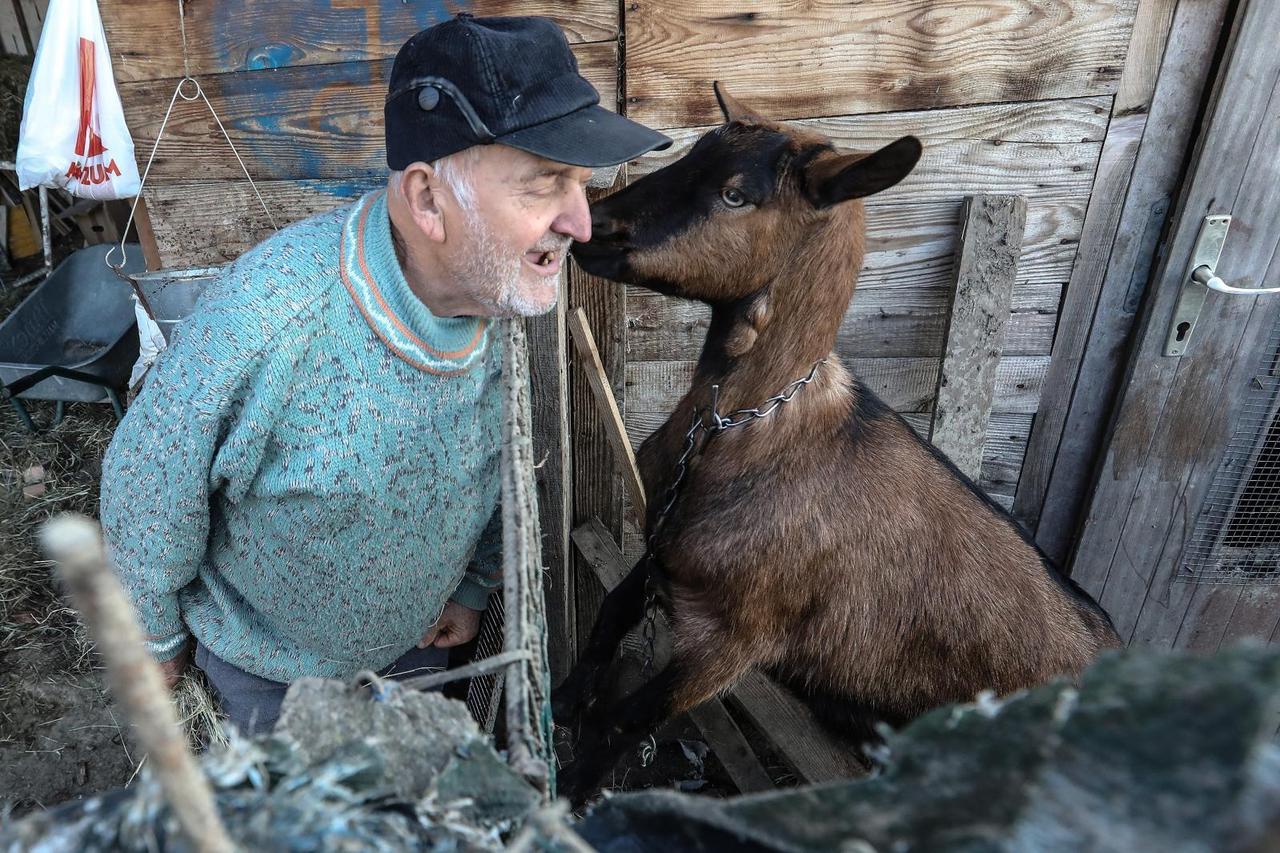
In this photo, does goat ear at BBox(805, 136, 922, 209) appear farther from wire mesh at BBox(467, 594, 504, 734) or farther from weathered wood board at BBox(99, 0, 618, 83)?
wire mesh at BBox(467, 594, 504, 734)

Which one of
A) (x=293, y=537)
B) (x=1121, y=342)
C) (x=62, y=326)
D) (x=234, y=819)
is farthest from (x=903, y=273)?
(x=62, y=326)

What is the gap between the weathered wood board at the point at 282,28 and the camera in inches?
100

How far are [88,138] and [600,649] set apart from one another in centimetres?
266

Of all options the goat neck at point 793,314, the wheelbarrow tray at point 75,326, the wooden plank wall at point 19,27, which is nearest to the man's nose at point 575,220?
the goat neck at point 793,314

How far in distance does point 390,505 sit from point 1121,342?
2.78 m

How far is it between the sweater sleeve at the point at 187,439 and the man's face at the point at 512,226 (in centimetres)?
45

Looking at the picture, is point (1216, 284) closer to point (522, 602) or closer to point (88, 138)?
point (522, 602)

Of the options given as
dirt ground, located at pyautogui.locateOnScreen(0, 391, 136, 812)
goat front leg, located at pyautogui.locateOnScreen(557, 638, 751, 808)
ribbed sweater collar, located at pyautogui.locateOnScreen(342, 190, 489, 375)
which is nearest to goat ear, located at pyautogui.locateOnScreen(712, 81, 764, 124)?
ribbed sweater collar, located at pyautogui.locateOnScreen(342, 190, 489, 375)

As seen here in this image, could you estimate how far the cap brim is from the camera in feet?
5.15

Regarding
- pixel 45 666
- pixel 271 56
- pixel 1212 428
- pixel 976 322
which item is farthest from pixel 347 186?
pixel 1212 428

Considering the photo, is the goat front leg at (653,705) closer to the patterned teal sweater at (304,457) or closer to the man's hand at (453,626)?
the man's hand at (453,626)

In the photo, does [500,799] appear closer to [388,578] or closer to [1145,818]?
[1145,818]

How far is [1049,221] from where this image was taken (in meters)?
2.76

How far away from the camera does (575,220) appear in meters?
1.79
